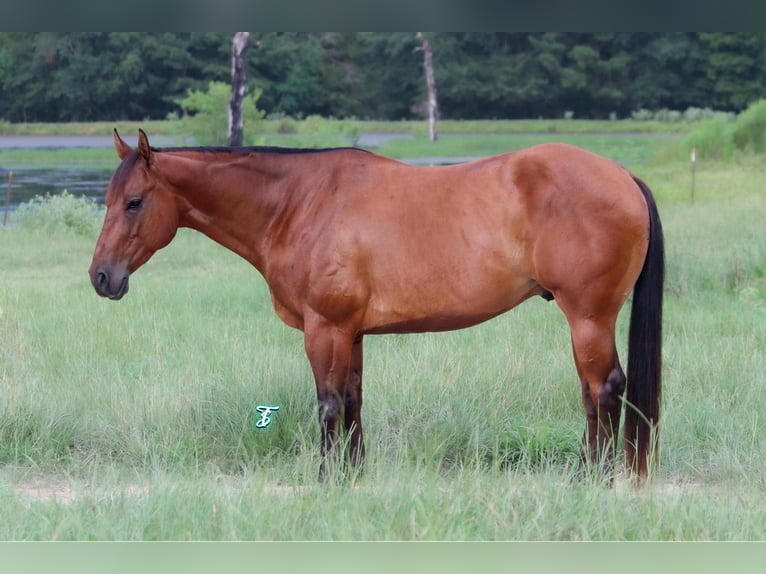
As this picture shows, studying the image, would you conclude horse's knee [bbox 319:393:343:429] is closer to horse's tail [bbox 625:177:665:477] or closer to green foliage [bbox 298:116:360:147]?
horse's tail [bbox 625:177:665:477]

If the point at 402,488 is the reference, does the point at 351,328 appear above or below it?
above

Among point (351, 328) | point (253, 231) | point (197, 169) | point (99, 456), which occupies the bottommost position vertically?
point (99, 456)

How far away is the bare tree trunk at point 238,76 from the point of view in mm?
8234

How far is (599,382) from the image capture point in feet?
12.8

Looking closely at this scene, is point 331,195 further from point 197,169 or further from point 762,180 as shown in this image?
point 762,180

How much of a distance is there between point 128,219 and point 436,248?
4.24 feet

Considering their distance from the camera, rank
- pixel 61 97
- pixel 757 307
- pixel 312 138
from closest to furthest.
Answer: pixel 757 307, pixel 61 97, pixel 312 138

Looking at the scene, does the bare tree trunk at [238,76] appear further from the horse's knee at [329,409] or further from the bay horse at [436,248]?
the horse's knee at [329,409]

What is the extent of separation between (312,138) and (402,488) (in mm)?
5044

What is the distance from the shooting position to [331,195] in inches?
158

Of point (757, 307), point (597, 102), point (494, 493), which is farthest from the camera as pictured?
point (597, 102)

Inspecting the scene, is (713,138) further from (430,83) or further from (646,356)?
(646,356)

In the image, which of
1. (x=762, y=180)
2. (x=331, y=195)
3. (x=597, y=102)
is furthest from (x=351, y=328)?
(x=762, y=180)

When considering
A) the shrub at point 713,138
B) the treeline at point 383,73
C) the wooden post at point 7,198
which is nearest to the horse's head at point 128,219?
the treeline at point 383,73
